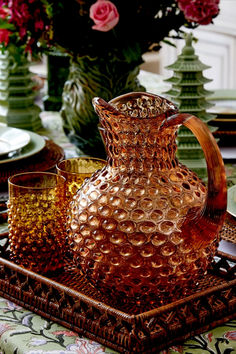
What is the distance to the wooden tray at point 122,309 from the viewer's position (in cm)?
63

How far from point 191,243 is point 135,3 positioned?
27.0 inches

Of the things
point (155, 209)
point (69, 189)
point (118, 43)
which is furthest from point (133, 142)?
point (118, 43)

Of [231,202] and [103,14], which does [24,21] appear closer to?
[103,14]

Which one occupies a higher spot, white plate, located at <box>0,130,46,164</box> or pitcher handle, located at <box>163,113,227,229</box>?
pitcher handle, located at <box>163,113,227,229</box>

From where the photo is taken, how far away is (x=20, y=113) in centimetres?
163

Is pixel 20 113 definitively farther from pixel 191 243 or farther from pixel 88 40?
pixel 191 243

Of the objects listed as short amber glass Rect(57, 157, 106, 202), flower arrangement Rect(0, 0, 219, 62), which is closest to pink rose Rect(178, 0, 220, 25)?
flower arrangement Rect(0, 0, 219, 62)

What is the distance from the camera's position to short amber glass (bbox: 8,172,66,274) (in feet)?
2.56

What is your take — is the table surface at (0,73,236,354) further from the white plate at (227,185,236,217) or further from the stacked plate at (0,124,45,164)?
the stacked plate at (0,124,45,164)

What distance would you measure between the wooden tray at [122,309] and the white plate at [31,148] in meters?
0.40

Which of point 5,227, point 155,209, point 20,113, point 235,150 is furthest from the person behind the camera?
point 20,113

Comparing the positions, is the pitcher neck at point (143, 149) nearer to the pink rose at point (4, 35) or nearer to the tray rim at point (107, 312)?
the tray rim at point (107, 312)

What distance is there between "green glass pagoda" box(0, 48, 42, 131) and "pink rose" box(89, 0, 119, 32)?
48cm

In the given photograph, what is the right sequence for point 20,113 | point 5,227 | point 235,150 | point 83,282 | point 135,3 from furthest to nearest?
point 20,113 < point 235,150 < point 135,3 < point 5,227 < point 83,282
